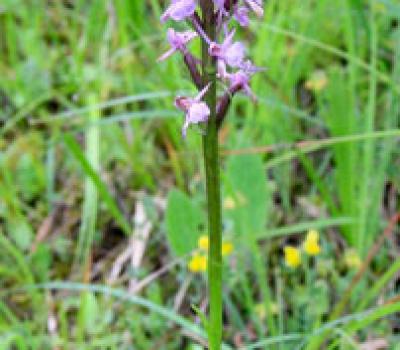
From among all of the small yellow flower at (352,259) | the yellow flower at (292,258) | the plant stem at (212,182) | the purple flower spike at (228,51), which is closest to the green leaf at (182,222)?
the yellow flower at (292,258)

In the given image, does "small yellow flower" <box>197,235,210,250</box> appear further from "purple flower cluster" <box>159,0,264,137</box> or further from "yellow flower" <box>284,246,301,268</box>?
"purple flower cluster" <box>159,0,264,137</box>

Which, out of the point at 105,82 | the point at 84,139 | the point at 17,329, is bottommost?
the point at 17,329

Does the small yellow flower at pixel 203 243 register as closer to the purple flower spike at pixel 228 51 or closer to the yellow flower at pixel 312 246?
the yellow flower at pixel 312 246

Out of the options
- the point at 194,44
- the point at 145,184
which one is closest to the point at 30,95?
the point at 145,184

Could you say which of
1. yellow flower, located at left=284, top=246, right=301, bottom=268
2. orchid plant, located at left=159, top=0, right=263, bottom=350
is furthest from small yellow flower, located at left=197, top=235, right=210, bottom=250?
orchid plant, located at left=159, top=0, right=263, bottom=350

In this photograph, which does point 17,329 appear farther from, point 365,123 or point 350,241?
point 365,123

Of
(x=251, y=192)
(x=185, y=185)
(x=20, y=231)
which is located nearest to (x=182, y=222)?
(x=251, y=192)
